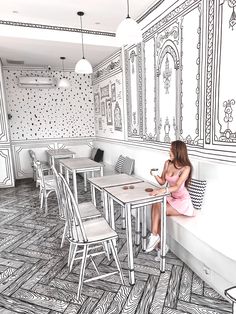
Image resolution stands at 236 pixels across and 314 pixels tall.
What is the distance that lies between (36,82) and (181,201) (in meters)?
5.10

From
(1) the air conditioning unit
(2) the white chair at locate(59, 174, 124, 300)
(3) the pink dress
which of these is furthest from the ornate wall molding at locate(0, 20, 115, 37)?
(3) the pink dress

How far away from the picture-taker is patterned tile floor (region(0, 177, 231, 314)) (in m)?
1.83

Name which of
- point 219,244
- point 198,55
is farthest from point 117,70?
point 219,244

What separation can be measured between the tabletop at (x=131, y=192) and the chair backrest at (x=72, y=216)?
392 millimetres

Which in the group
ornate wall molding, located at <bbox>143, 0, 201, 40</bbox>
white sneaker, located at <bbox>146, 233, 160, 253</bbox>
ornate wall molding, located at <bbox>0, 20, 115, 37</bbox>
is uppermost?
ornate wall molding, located at <bbox>0, 20, 115, 37</bbox>

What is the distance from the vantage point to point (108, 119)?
18.5ft

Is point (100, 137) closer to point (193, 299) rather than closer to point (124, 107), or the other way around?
point (124, 107)

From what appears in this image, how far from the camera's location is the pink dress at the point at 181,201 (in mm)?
2342

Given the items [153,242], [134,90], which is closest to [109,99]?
[134,90]

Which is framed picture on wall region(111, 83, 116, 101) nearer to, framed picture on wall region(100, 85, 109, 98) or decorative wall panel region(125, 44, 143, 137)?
framed picture on wall region(100, 85, 109, 98)

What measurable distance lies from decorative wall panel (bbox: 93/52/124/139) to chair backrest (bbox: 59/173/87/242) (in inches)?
121

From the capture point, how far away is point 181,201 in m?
2.36

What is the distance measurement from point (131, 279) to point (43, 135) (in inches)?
201

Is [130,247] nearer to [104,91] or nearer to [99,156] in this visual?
[99,156]
